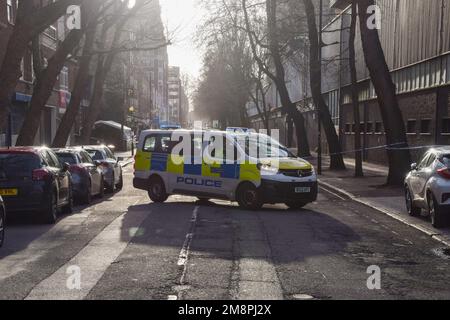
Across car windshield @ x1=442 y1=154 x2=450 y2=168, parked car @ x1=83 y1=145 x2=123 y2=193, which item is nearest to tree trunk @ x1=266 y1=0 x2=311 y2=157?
parked car @ x1=83 y1=145 x2=123 y2=193

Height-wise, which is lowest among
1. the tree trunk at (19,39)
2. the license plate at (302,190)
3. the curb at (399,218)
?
the curb at (399,218)

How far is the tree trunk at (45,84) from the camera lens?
2145 cm

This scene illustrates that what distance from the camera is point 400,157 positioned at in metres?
22.6

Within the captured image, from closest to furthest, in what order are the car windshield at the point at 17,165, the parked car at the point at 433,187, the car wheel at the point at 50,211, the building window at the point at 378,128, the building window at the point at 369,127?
the parked car at the point at 433,187, the car windshield at the point at 17,165, the car wheel at the point at 50,211, the building window at the point at 378,128, the building window at the point at 369,127

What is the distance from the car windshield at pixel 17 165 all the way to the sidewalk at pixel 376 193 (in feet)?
23.6

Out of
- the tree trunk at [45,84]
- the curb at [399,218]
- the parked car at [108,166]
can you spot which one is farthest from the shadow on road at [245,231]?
the tree trunk at [45,84]

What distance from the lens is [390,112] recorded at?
22.8 metres

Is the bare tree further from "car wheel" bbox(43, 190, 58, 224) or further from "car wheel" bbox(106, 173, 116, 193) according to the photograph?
"car wheel" bbox(43, 190, 58, 224)

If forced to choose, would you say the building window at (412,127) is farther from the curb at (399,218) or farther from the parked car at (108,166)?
the parked car at (108,166)

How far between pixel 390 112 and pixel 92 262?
1529 cm

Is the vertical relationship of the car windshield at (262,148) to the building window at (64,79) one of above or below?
below
